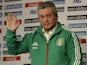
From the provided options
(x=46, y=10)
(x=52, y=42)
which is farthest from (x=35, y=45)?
(x=46, y=10)

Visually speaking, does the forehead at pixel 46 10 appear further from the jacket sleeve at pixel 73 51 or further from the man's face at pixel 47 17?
the jacket sleeve at pixel 73 51

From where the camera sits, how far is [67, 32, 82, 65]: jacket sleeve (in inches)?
70.4

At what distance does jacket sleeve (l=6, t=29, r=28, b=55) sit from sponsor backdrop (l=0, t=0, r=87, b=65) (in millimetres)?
578

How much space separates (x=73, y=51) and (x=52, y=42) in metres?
0.14

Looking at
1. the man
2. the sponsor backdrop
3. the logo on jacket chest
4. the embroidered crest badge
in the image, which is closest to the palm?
the man

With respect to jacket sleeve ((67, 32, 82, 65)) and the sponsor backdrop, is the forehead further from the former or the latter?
the sponsor backdrop

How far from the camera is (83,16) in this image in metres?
2.40

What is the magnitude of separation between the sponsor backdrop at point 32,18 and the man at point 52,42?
56 centimetres

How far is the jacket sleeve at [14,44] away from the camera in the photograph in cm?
189

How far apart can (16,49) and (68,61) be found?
36 cm

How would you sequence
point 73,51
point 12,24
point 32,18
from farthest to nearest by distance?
point 32,18, point 12,24, point 73,51

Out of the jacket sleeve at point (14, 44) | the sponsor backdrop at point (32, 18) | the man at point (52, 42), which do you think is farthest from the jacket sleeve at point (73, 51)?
the sponsor backdrop at point (32, 18)

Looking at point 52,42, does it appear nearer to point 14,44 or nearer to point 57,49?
point 57,49

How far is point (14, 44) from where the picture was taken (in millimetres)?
1926
